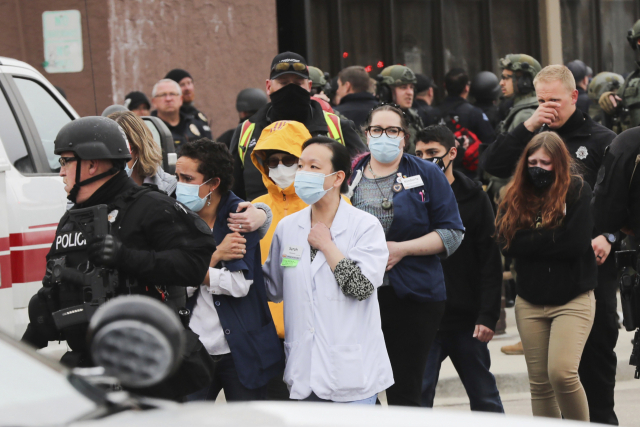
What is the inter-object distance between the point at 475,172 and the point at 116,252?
6.86 meters

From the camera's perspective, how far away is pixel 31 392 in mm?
2189

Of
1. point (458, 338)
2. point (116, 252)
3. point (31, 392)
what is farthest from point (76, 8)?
point (31, 392)

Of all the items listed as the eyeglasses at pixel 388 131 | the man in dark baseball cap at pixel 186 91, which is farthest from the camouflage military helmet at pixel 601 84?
the eyeglasses at pixel 388 131

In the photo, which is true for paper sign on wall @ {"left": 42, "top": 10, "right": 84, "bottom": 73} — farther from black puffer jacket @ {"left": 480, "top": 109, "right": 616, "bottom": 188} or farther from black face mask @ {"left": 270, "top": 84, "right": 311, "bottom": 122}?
black puffer jacket @ {"left": 480, "top": 109, "right": 616, "bottom": 188}

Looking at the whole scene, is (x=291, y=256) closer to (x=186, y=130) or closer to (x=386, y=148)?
(x=386, y=148)

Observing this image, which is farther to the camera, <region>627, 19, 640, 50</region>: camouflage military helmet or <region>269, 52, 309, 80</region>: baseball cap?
<region>269, 52, 309, 80</region>: baseball cap

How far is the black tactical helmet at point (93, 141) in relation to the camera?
160 inches

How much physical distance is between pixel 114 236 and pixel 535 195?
2.78 m

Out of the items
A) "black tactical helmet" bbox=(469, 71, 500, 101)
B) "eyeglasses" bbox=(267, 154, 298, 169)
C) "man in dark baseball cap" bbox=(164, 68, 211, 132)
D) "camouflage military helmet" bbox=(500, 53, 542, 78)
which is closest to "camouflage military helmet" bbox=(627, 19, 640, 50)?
"eyeglasses" bbox=(267, 154, 298, 169)

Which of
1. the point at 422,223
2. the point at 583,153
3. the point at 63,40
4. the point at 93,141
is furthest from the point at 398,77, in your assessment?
the point at 93,141

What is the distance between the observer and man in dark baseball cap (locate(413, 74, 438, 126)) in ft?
35.5

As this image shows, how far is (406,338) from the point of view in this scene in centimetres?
536

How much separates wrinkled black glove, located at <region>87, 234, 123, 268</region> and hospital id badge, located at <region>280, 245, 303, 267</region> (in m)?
1.07

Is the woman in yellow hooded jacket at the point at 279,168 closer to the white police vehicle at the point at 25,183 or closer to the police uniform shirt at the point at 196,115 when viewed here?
the white police vehicle at the point at 25,183
